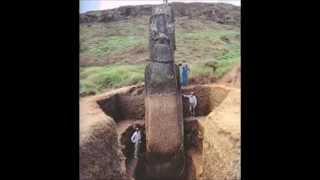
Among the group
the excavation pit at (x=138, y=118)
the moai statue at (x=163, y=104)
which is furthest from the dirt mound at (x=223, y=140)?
the moai statue at (x=163, y=104)

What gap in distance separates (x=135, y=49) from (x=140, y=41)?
0.11 metres

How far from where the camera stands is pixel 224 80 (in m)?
6.39

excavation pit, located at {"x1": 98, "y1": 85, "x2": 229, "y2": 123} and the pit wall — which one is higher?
excavation pit, located at {"x1": 98, "y1": 85, "x2": 229, "y2": 123}

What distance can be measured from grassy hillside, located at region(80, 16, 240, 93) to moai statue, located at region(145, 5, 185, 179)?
0.32ft

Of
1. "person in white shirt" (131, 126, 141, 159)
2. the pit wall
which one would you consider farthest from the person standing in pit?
the pit wall

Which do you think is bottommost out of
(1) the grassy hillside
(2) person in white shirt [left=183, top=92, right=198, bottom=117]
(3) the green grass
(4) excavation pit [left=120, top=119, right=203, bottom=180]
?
(4) excavation pit [left=120, top=119, right=203, bottom=180]

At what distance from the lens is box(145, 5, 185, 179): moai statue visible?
→ 20.7ft

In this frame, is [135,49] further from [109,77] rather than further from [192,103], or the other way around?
[192,103]

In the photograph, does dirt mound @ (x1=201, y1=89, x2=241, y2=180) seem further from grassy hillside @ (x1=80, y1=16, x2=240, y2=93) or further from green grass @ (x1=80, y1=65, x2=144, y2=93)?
green grass @ (x1=80, y1=65, x2=144, y2=93)

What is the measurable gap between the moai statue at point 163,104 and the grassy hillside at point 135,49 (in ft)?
0.32

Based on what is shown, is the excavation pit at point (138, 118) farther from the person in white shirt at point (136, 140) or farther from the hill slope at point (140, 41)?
the hill slope at point (140, 41)

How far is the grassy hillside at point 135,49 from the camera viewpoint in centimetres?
638
